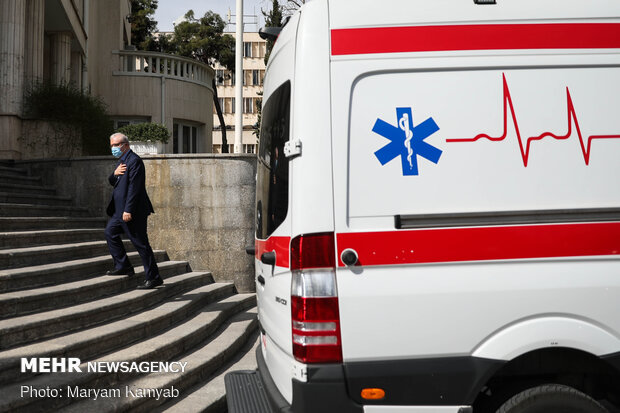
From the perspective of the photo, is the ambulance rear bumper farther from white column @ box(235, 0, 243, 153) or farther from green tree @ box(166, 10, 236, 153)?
green tree @ box(166, 10, 236, 153)

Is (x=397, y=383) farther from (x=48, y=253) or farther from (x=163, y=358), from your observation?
(x=48, y=253)

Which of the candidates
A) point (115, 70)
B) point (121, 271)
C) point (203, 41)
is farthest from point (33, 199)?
point (203, 41)

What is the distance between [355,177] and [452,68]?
0.72 meters

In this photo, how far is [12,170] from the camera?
9.96m

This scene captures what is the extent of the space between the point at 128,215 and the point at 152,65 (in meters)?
16.0

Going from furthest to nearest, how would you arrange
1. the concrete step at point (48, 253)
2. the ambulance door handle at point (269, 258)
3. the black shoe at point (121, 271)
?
the black shoe at point (121, 271) < the concrete step at point (48, 253) < the ambulance door handle at point (269, 258)

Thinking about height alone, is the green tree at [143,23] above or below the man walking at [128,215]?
above

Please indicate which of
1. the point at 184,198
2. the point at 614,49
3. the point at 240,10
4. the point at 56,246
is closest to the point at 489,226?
the point at 614,49

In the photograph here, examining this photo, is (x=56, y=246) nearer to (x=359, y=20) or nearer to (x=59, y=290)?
(x=59, y=290)

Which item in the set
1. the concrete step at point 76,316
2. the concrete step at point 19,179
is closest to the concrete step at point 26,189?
the concrete step at point 19,179

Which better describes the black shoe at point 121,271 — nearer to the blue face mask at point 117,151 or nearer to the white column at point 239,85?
the blue face mask at point 117,151

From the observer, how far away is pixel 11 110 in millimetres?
11367

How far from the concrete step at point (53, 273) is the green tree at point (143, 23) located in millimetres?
23893

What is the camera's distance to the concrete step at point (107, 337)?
4297mm
